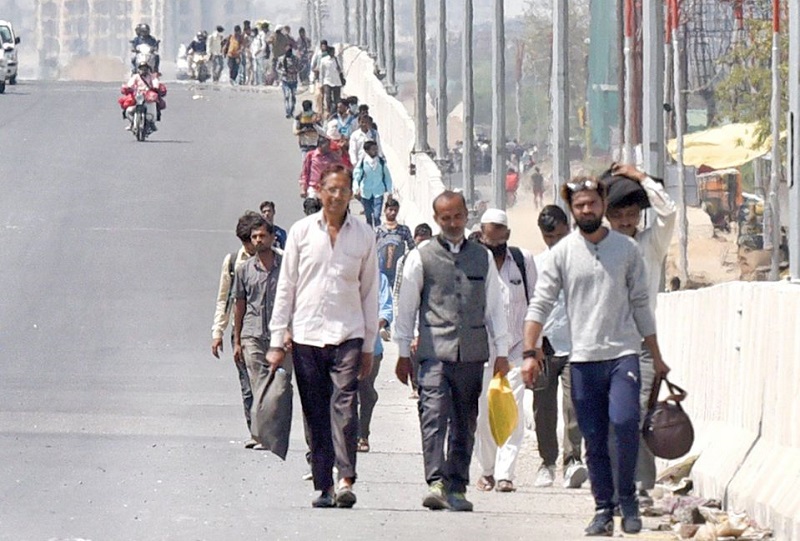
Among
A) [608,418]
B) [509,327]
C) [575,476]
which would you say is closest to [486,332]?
[608,418]

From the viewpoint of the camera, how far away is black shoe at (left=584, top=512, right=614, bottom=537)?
34.9ft

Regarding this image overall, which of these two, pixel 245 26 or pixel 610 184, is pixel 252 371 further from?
pixel 245 26

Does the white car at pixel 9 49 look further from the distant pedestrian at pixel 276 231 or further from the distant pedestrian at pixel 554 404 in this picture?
the distant pedestrian at pixel 554 404

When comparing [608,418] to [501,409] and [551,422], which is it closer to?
[501,409]

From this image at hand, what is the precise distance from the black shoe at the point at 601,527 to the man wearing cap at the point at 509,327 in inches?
89.9

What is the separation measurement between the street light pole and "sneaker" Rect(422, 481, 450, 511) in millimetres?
17689

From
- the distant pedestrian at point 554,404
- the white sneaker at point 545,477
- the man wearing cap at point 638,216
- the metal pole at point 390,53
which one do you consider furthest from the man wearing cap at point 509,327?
the metal pole at point 390,53

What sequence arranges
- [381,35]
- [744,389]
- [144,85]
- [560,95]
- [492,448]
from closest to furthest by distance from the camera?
[744,389] < [492,448] < [560,95] < [144,85] < [381,35]

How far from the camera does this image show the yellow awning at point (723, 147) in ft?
178

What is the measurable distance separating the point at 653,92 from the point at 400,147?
75.0 feet

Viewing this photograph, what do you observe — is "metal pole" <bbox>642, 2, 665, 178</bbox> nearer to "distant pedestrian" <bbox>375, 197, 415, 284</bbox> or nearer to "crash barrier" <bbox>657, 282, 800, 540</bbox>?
"crash barrier" <bbox>657, 282, 800, 540</bbox>

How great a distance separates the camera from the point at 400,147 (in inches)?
1649

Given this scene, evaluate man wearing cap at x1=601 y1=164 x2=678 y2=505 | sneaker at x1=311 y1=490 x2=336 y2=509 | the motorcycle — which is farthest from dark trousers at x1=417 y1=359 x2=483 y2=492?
the motorcycle

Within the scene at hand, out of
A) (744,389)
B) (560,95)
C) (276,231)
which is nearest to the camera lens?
(744,389)
